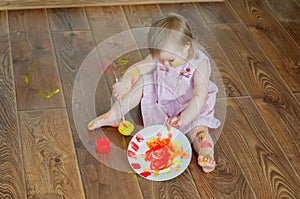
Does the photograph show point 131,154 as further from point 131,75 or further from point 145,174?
point 131,75

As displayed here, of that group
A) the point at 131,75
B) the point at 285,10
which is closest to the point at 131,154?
the point at 131,75

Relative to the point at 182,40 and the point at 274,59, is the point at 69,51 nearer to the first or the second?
the point at 182,40

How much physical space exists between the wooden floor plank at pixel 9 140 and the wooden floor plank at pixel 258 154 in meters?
0.56

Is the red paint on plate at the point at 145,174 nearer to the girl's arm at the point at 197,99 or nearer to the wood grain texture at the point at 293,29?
the girl's arm at the point at 197,99

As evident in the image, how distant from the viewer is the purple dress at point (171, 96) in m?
1.44

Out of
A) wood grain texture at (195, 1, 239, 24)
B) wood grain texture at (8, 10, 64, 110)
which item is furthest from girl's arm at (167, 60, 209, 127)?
wood grain texture at (195, 1, 239, 24)

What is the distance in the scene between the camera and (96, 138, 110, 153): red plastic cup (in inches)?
54.9

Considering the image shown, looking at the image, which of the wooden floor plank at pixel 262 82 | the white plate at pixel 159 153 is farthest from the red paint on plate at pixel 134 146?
the wooden floor plank at pixel 262 82

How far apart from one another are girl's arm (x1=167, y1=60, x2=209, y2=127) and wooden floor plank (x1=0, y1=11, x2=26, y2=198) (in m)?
0.40

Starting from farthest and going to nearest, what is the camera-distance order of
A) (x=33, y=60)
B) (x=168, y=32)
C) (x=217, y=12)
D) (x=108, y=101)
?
(x=217, y=12) < (x=33, y=60) < (x=108, y=101) < (x=168, y=32)

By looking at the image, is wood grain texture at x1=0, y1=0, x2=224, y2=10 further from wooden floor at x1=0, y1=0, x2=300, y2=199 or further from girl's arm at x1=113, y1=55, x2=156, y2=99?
girl's arm at x1=113, y1=55, x2=156, y2=99

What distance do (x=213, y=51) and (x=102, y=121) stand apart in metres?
0.54

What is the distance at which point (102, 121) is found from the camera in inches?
57.6

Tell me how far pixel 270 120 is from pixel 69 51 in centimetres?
67
